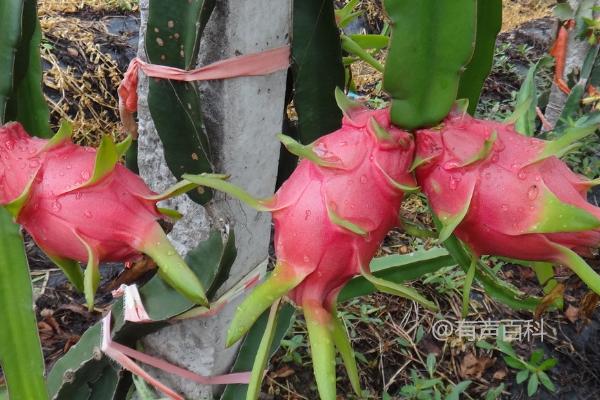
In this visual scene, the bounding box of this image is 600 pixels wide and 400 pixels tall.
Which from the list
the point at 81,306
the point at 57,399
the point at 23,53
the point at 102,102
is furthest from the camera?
the point at 102,102

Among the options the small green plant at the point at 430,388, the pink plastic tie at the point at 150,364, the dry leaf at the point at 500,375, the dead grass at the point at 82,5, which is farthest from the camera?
the dead grass at the point at 82,5

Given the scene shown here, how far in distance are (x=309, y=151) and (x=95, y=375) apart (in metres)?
0.49

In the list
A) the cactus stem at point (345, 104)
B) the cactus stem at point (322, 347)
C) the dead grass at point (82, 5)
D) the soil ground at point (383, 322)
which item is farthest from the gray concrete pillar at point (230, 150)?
the dead grass at point (82, 5)

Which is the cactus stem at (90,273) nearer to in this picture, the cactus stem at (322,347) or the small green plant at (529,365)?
the cactus stem at (322,347)

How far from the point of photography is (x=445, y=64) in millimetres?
440

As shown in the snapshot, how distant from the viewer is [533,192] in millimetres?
401

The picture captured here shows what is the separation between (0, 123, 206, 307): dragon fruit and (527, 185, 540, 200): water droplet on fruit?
237 mm

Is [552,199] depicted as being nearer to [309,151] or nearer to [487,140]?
[487,140]

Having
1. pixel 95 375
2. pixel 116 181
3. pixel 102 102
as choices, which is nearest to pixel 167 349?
pixel 95 375

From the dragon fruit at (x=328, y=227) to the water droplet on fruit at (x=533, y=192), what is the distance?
76 mm

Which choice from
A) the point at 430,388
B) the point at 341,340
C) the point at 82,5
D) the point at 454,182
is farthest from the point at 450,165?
the point at 82,5

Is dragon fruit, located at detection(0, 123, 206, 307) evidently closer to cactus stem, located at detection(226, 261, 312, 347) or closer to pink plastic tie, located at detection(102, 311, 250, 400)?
cactus stem, located at detection(226, 261, 312, 347)

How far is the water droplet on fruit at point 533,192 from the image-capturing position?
1.31 feet

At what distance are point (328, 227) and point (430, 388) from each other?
908 millimetres
